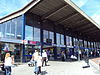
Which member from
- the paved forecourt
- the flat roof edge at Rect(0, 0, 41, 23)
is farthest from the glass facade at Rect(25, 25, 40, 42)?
the paved forecourt

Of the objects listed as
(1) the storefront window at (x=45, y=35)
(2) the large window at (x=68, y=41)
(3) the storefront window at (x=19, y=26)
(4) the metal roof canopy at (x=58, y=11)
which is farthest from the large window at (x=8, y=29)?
(2) the large window at (x=68, y=41)

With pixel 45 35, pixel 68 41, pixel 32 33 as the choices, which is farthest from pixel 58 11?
pixel 68 41

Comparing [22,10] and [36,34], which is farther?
[36,34]

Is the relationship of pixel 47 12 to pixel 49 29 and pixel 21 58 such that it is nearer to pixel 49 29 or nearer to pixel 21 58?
pixel 49 29

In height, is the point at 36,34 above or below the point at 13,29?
below

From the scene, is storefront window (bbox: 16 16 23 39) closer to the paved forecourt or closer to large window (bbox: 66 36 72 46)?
the paved forecourt

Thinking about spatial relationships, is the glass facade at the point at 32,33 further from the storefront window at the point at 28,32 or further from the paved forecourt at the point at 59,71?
the paved forecourt at the point at 59,71

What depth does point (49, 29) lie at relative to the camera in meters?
21.9

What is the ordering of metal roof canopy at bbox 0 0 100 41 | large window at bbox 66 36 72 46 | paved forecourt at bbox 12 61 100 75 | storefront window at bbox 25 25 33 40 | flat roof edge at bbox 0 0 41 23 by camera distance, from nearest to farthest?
1. paved forecourt at bbox 12 61 100 75
2. flat roof edge at bbox 0 0 41 23
3. metal roof canopy at bbox 0 0 100 41
4. storefront window at bbox 25 25 33 40
5. large window at bbox 66 36 72 46

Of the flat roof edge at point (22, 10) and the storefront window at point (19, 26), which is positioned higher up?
the flat roof edge at point (22, 10)

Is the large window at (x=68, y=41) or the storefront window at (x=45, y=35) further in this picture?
the large window at (x=68, y=41)

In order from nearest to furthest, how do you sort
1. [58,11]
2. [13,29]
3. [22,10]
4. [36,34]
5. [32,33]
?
1. [22,10]
2. [13,29]
3. [32,33]
4. [58,11]
5. [36,34]

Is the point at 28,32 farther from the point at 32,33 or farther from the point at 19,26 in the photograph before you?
the point at 19,26

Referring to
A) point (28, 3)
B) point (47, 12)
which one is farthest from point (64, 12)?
point (28, 3)
